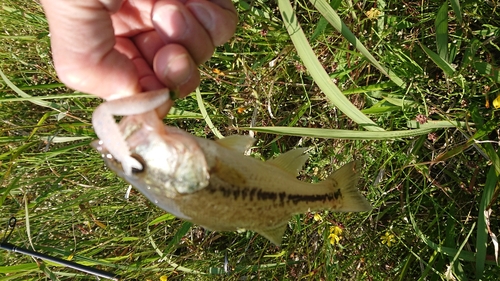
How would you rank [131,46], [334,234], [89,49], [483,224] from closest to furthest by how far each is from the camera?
1. [89,49]
2. [131,46]
3. [483,224]
4. [334,234]

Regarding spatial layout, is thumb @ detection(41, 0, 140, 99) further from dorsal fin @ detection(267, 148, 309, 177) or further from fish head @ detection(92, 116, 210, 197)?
dorsal fin @ detection(267, 148, 309, 177)

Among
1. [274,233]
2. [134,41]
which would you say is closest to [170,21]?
[134,41]

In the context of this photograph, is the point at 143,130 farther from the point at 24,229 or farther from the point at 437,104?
the point at 24,229

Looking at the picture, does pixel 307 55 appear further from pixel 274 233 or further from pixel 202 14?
pixel 274 233

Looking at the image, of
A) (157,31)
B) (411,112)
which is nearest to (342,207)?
(411,112)

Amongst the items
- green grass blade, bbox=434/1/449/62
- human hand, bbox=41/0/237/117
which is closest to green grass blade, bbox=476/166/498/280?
green grass blade, bbox=434/1/449/62

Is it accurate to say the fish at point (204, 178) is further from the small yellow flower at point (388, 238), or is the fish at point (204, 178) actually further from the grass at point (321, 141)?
the small yellow flower at point (388, 238)
